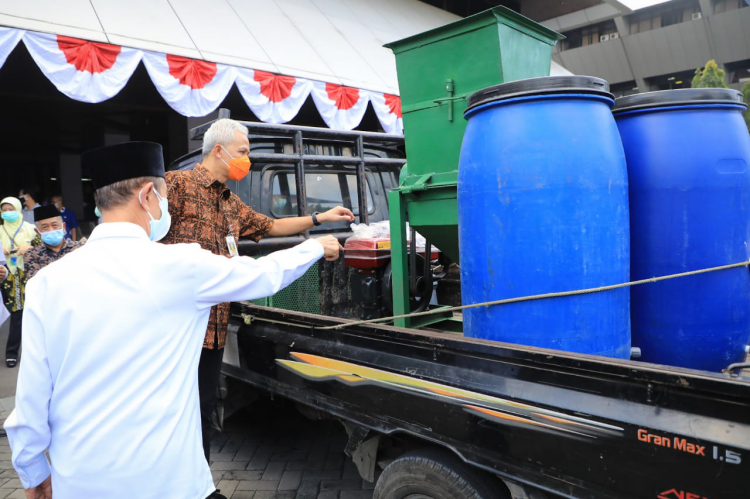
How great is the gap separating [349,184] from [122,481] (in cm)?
339

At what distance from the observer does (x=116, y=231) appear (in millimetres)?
1514

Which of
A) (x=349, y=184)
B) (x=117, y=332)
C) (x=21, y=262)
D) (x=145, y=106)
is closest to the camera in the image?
(x=117, y=332)

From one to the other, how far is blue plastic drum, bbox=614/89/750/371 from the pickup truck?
0.25m

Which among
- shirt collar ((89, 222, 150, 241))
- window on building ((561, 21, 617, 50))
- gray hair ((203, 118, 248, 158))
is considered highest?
window on building ((561, 21, 617, 50))

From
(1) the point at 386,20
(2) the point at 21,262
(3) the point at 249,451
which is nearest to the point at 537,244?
(3) the point at 249,451

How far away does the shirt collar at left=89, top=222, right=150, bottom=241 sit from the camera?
59.4 inches

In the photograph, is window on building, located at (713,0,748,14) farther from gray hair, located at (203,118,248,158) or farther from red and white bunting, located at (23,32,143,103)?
gray hair, located at (203,118,248,158)

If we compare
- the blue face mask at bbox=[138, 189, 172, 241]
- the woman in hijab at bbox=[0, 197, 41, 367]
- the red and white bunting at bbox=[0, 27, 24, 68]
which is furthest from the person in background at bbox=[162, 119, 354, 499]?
the red and white bunting at bbox=[0, 27, 24, 68]

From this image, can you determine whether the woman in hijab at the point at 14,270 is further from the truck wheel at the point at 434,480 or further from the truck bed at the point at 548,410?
the truck wheel at the point at 434,480

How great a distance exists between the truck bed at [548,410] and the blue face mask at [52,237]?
3.92 meters

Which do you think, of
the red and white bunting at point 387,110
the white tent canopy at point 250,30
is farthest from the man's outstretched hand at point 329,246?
the red and white bunting at point 387,110

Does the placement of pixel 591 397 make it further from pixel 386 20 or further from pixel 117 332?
pixel 386 20

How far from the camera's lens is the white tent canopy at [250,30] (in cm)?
641

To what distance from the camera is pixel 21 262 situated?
5832 mm
